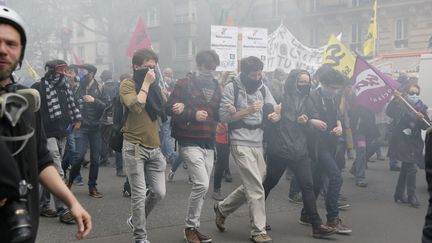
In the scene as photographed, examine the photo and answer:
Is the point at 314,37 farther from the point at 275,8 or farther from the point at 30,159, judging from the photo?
the point at 30,159

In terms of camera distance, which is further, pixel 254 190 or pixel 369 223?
pixel 369 223

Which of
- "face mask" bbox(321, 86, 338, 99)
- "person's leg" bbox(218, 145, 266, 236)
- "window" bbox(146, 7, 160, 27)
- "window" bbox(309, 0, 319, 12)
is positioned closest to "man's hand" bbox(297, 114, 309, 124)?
"person's leg" bbox(218, 145, 266, 236)

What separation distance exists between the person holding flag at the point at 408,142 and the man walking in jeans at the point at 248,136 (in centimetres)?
227

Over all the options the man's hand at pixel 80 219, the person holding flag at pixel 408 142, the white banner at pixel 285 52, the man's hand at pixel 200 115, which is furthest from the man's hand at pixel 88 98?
the white banner at pixel 285 52

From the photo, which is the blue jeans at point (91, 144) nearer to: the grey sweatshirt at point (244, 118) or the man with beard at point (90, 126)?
the man with beard at point (90, 126)

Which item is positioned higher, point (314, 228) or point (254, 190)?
point (254, 190)

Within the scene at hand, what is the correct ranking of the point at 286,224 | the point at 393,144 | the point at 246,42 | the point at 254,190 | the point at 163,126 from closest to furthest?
the point at 254,190, the point at 286,224, the point at 393,144, the point at 163,126, the point at 246,42

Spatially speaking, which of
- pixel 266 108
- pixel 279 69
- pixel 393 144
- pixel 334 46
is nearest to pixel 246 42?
pixel 279 69

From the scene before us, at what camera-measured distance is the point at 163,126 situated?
8289mm

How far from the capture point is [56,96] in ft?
16.0

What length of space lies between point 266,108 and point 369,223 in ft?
5.61

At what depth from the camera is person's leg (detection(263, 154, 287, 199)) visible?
15.7 feet

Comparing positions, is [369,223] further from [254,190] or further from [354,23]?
[354,23]

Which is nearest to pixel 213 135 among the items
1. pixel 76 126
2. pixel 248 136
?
pixel 248 136
